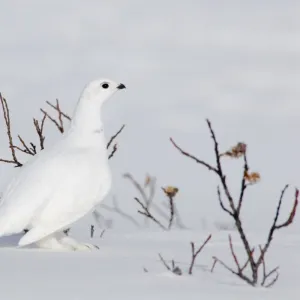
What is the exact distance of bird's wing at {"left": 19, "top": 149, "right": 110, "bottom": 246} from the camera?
541 centimetres

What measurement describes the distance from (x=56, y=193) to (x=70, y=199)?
10cm

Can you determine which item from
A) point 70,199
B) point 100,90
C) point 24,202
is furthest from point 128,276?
point 100,90

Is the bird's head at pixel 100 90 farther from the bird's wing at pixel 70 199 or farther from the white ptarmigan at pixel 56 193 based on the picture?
the bird's wing at pixel 70 199

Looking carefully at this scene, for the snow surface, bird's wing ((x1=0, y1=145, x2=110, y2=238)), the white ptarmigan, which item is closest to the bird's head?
the white ptarmigan

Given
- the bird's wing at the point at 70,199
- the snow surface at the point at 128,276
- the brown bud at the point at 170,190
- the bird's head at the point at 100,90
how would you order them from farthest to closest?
the brown bud at the point at 170,190
the bird's head at the point at 100,90
the bird's wing at the point at 70,199
the snow surface at the point at 128,276

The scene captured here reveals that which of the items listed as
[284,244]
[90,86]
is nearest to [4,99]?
[90,86]

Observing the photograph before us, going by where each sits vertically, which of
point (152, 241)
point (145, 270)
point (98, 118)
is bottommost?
point (152, 241)

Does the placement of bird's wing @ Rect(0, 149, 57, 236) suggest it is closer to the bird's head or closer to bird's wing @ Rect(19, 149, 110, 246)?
bird's wing @ Rect(19, 149, 110, 246)

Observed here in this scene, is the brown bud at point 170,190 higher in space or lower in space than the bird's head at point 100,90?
lower

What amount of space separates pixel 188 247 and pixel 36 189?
123cm

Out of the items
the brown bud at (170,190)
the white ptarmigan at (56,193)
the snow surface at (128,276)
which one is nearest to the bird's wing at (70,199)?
the white ptarmigan at (56,193)

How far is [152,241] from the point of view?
21.5 feet

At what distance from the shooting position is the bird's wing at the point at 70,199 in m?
5.41

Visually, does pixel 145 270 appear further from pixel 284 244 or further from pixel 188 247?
pixel 284 244
